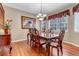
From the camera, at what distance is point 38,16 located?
2645 millimetres

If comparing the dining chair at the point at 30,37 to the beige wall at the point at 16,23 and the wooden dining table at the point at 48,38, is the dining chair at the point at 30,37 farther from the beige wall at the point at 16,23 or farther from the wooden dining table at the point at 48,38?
the wooden dining table at the point at 48,38

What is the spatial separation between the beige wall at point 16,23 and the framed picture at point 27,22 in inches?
3.0

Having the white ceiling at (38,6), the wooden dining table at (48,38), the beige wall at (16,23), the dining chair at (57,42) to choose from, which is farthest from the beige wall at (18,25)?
the wooden dining table at (48,38)

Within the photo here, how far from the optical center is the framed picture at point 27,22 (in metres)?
2.73

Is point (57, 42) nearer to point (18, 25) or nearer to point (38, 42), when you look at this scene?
point (38, 42)

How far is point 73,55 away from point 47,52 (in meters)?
0.63

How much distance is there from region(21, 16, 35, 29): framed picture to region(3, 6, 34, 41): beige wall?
77 millimetres

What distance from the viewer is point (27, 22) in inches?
110

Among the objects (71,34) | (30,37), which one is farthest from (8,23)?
(71,34)

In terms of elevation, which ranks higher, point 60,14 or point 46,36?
point 60,14

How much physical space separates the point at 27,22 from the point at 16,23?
0.29 metres

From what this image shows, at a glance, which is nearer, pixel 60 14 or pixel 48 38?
pixel 60 14

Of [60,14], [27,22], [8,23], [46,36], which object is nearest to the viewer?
[8,23]

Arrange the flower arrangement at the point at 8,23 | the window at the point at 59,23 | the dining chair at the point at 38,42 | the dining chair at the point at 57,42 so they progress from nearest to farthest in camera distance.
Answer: the flower arrangement at the point at 8,23 < the window at the point at 59,23 < the dining chair at the point at 57,42 < the dining chair at the point at 38,42
